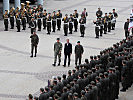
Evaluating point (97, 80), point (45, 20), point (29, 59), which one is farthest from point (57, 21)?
point (97, 80)

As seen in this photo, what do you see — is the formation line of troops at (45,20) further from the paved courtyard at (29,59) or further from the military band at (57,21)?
the paved courtyard at (29,59)

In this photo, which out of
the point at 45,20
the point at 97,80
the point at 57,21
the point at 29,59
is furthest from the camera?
the point at 45,20

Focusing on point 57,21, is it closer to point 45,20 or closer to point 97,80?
point 45,20

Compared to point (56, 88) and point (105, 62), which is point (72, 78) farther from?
point (105, 62)

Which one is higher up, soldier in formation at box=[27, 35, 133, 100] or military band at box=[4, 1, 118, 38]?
military band at box=[4, 1, 118, 38]

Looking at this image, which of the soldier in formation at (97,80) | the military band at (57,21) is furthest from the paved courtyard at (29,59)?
the soldier in formation at (97,80)

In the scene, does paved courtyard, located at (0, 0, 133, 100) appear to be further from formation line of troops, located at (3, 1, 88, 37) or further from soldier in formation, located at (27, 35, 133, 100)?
soldier in formation, located at (27, 35, 133, 100)

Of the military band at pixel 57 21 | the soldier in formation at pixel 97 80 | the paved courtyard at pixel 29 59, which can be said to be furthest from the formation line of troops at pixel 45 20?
the soldier in formation at pixel 97 80

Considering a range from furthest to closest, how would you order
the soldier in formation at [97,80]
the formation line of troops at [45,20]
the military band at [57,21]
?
the formation line of troops at [45,20] < the military band at [57,21] < the soldier in formation at [97,80]

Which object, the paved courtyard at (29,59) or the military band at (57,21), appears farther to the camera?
the military band at (57,21)

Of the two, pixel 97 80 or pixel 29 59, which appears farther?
pixel 29 59

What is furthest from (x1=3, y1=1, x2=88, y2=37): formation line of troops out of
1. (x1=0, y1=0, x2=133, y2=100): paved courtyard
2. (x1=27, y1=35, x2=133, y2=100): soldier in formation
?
(x1=27, y1=35, x2=133, y2=100): soldier in formation

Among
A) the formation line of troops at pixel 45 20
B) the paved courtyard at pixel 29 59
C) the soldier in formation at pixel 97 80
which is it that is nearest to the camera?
the soldier in formation at pixel 97 80

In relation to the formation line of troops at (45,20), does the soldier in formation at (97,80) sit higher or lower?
lower
